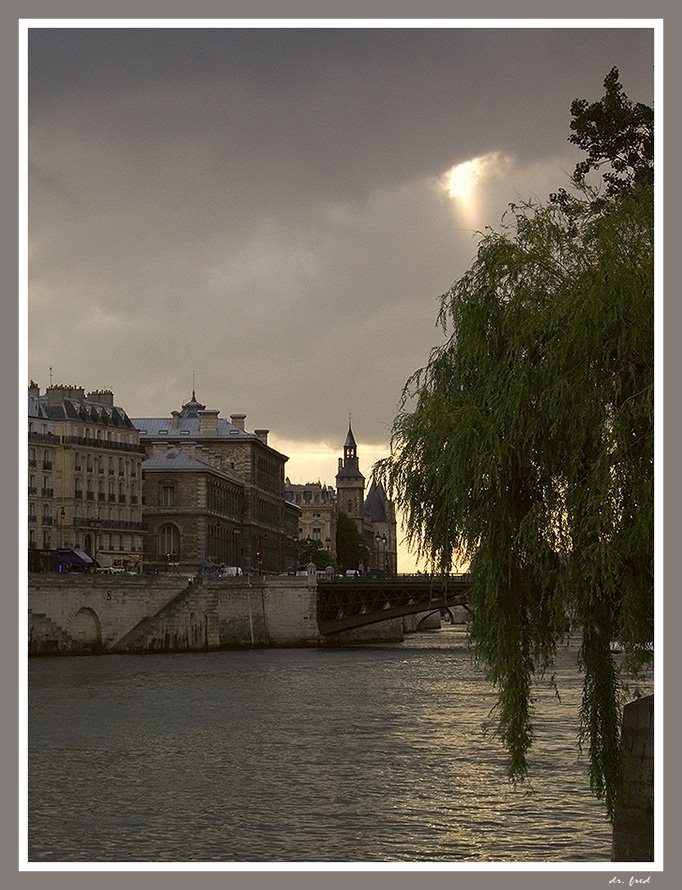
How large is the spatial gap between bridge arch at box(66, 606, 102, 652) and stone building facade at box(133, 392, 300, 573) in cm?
3268

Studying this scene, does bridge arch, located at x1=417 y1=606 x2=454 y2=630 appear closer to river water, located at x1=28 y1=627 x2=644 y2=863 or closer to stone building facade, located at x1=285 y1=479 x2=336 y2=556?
stone building facade, located at x1=285 y1=479 x2=336 y2=556

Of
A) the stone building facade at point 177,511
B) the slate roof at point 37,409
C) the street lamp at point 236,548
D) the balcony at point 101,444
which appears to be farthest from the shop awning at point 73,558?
the street lamp at point 236,548

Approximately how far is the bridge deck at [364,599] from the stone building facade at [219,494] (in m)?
19.6

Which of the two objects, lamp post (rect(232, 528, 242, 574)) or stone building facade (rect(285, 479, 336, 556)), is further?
stone building facade (rect(285, 479, 336, 556))

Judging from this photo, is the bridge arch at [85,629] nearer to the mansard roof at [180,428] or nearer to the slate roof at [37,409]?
the slate roof at [37,409]

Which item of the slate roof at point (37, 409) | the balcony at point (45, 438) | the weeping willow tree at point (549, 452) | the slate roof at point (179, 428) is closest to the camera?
the weeping willow tree at point (549, 452)

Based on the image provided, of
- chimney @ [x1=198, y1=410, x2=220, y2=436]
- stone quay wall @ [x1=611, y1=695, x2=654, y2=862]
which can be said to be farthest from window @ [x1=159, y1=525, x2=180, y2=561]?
stone quay wall @ [x1=611, y1=695, x2=654, y2=862]

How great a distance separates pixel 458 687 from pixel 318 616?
37.1 meters

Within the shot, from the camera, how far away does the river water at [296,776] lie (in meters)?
21.9

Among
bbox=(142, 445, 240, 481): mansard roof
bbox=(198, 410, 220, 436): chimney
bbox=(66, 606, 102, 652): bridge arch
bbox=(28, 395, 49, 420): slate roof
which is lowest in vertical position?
bbox=(66, 606, 102, 652): bridge arch

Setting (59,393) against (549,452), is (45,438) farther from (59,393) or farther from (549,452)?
(549,452)

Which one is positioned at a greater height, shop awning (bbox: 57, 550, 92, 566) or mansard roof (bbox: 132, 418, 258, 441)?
mansard roof (bbox: 132, 418, 258, 441)

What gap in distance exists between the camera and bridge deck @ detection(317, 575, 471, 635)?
85125 mm

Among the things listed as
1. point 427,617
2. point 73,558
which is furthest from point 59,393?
point 427,617
